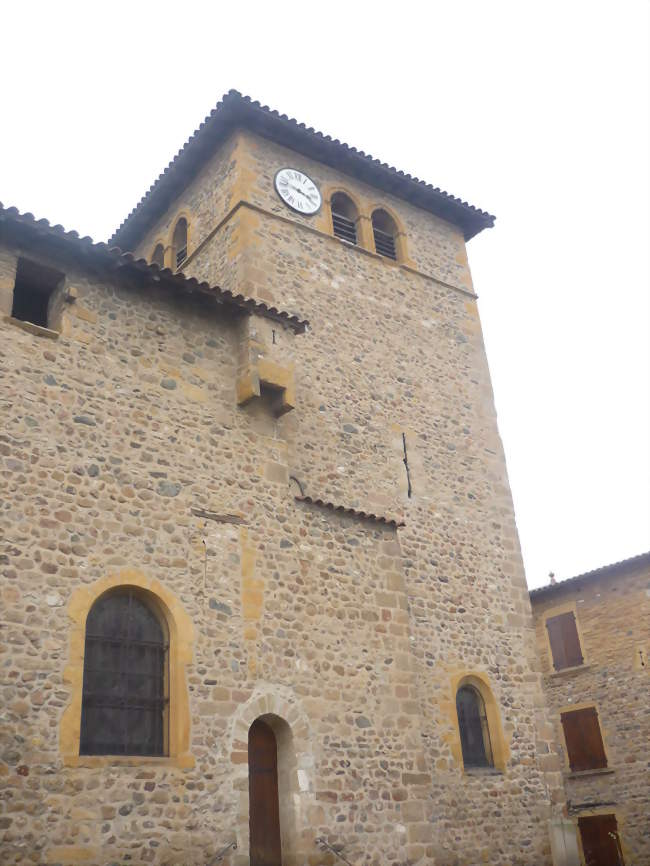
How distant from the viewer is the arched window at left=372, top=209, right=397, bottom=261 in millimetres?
16594

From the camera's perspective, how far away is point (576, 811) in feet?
65.1

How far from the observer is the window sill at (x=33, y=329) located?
358 inches

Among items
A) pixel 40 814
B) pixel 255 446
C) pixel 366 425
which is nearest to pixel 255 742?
pixel 40 814

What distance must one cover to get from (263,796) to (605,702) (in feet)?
42.8

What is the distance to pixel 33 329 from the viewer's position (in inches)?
364

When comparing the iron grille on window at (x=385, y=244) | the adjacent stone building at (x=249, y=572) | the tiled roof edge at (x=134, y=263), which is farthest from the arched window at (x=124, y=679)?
the iron grille on window at (x=385, y=244)

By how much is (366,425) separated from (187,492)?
4.84 metres

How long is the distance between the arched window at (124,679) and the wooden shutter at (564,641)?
47.9 ft

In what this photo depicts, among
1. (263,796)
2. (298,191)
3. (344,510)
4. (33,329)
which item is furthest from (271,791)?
(298,191)

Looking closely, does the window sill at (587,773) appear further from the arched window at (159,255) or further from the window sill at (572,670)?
the arched window at (159,255)

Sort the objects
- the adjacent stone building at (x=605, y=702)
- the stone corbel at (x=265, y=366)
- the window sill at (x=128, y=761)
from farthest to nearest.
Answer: the adjacent stone building at (x=605, y=702) → the stone corbel at (x=265, y=366) → the window sill at (x=128, y=761)

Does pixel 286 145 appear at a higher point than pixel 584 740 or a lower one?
higher

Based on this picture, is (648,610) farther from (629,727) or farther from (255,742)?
(255,742)

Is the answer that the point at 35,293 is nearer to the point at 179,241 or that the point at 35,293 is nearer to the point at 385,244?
the point at 179,241
